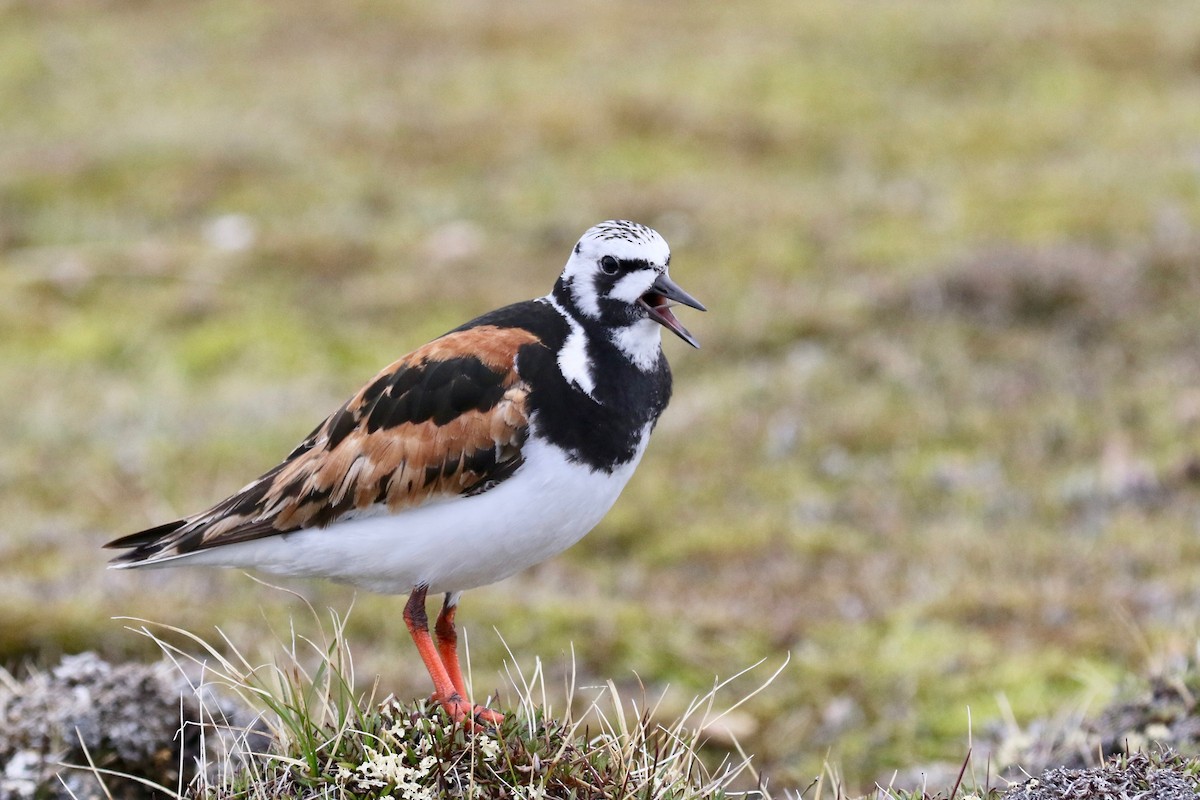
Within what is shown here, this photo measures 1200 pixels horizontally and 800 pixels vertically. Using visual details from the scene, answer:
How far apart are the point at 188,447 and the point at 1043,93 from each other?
16478mm

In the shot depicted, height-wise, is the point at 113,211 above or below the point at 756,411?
above

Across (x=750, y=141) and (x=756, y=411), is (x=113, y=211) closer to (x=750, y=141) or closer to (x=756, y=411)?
(x=750, y=141)

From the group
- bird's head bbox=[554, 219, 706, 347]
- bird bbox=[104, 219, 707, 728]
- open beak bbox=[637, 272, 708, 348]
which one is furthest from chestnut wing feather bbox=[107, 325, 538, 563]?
open beak bbox=[637, 272, 708, 348]

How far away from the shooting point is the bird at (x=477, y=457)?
5.32 m

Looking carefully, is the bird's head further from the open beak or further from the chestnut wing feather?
the chestnut wing feather

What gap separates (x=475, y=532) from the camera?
5.28 metres

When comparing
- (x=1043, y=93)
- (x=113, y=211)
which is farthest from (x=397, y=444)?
(x=1043, y=93)

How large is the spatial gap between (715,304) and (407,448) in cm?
1046

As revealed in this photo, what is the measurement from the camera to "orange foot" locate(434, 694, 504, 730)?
496cm

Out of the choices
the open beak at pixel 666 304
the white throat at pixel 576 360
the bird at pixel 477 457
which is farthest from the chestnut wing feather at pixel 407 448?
the open beak at pixel 666 304

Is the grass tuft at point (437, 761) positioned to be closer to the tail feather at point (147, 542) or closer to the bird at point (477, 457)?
the bird at point (477, 457)

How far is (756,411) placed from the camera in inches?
521

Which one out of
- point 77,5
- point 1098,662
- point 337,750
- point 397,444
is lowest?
point 1098,662

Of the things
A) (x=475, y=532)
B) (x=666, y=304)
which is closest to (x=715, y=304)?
(x=666, y=304)
